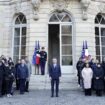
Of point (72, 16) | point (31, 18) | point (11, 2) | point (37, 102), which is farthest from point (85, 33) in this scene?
point (37, 102)

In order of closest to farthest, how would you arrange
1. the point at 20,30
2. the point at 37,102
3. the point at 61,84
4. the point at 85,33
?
the point at 37,102 < the point at 61,84 < the point at 85,33 < the point at 20,30

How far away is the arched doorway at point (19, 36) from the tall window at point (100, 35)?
440cm

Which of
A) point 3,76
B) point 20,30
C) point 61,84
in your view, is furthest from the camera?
point 20,30

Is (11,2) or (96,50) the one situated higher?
(11,2)

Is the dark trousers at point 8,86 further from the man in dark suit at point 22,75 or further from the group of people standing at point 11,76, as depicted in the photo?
the man in dark suit at point 22,75

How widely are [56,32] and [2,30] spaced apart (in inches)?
133

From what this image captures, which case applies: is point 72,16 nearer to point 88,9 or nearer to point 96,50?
point 88,9

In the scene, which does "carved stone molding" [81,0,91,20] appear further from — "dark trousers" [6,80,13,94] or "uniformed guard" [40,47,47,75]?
"dark trousers" [6,80,13,94]

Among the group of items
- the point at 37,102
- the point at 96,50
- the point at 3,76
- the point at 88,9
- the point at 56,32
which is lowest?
the point at 37,102

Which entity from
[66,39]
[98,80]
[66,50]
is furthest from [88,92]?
[66,39]

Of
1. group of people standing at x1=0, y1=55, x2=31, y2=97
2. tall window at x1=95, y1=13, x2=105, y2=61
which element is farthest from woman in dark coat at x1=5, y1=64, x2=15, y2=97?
tall window at x1=95, y1=13, x2=105, y2=61

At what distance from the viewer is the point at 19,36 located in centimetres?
1603

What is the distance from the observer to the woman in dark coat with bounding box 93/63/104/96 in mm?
11227

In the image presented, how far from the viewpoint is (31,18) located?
15047 millimetres
